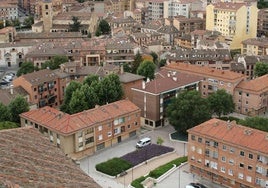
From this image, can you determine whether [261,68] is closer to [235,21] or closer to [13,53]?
[235,21]

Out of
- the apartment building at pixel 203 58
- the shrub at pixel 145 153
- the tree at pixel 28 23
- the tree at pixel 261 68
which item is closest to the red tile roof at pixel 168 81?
the shrub at pixel 145 153

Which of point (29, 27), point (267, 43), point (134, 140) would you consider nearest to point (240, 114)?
point (134, 140)

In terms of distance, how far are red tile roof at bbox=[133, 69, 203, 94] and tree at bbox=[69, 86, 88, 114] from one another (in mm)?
3486

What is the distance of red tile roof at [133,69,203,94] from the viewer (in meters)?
28.3

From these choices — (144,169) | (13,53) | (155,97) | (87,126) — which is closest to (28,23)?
(13,53)

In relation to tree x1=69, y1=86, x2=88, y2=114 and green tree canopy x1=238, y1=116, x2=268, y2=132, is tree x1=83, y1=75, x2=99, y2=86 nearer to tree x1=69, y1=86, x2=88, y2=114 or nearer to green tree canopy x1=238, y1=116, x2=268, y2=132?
tree x1=69, y1=86, x2=88, y2=114

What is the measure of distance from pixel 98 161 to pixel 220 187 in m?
6.41

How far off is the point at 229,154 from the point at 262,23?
44354 millimetres

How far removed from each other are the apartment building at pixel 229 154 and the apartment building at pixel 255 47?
25.5 meters

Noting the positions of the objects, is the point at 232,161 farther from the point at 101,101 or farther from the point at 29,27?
the point at 29,27

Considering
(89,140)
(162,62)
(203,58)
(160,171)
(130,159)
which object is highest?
(203,58)

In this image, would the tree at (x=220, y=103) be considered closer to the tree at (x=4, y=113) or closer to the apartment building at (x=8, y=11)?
the tree at (x=4, y=113)

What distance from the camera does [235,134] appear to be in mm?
20203

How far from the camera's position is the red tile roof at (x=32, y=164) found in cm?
649
